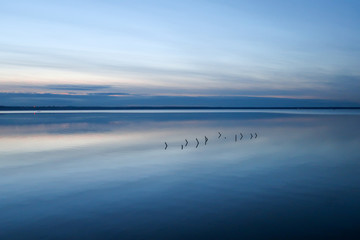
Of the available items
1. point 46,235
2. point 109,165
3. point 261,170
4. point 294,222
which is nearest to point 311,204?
point 294,222

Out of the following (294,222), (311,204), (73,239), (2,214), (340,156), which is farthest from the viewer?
(340,156)

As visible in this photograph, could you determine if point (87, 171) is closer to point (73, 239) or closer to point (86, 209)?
point (86, 209)

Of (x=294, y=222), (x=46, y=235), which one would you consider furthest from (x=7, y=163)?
(x=294, y=222)

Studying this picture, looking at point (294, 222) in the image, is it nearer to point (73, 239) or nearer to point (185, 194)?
point (185, 194)

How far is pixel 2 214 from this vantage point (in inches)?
380

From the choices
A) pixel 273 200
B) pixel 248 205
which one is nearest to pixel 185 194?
pixel 248 205

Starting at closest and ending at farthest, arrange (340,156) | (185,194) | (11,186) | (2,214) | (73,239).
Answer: (73,239), (2,214), (185,194), (11,186), (340,156)

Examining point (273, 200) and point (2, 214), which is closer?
point (2, 214)

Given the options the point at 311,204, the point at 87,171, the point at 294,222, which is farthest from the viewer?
the point at 87,171

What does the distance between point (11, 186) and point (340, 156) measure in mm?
20679

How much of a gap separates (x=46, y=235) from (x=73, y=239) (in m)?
0.90

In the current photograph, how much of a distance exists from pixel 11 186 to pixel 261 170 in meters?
12.6

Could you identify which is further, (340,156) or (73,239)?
(340,156)

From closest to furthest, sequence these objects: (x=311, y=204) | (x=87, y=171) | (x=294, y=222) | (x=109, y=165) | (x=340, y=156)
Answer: (x=294, y=222) → (x=311, y=204) → (x=87, y=171) → (x=109, y=165) → (x=340, y=156)
